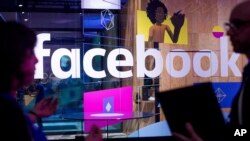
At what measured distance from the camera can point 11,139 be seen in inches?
44.2

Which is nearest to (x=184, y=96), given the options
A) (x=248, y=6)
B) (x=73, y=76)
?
(x=248, y=6)

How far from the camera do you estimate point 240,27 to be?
1591 mm

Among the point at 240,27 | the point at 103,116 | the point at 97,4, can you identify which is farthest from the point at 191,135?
the point at 97,4

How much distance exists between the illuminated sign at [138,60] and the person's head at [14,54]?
3.21 m

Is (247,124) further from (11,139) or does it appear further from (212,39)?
(212,39)

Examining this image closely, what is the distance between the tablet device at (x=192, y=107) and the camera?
1.50 metres

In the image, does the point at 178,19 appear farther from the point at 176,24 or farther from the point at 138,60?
the point at 138,60

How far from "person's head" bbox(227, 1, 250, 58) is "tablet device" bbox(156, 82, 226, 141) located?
9.7 inches

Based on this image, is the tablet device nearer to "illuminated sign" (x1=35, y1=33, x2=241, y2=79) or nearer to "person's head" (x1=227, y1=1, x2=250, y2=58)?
"person's head" (x1=227, y1=1, x2=250, y2=58)

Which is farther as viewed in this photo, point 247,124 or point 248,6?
point 248,6

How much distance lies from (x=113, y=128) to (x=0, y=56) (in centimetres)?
374

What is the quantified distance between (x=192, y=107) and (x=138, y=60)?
10.7ft

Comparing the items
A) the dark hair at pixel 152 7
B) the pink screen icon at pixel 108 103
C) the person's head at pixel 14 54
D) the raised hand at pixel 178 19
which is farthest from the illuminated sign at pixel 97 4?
the person's head at pixel 14 54

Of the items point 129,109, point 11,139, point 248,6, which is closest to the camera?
point 11,139
